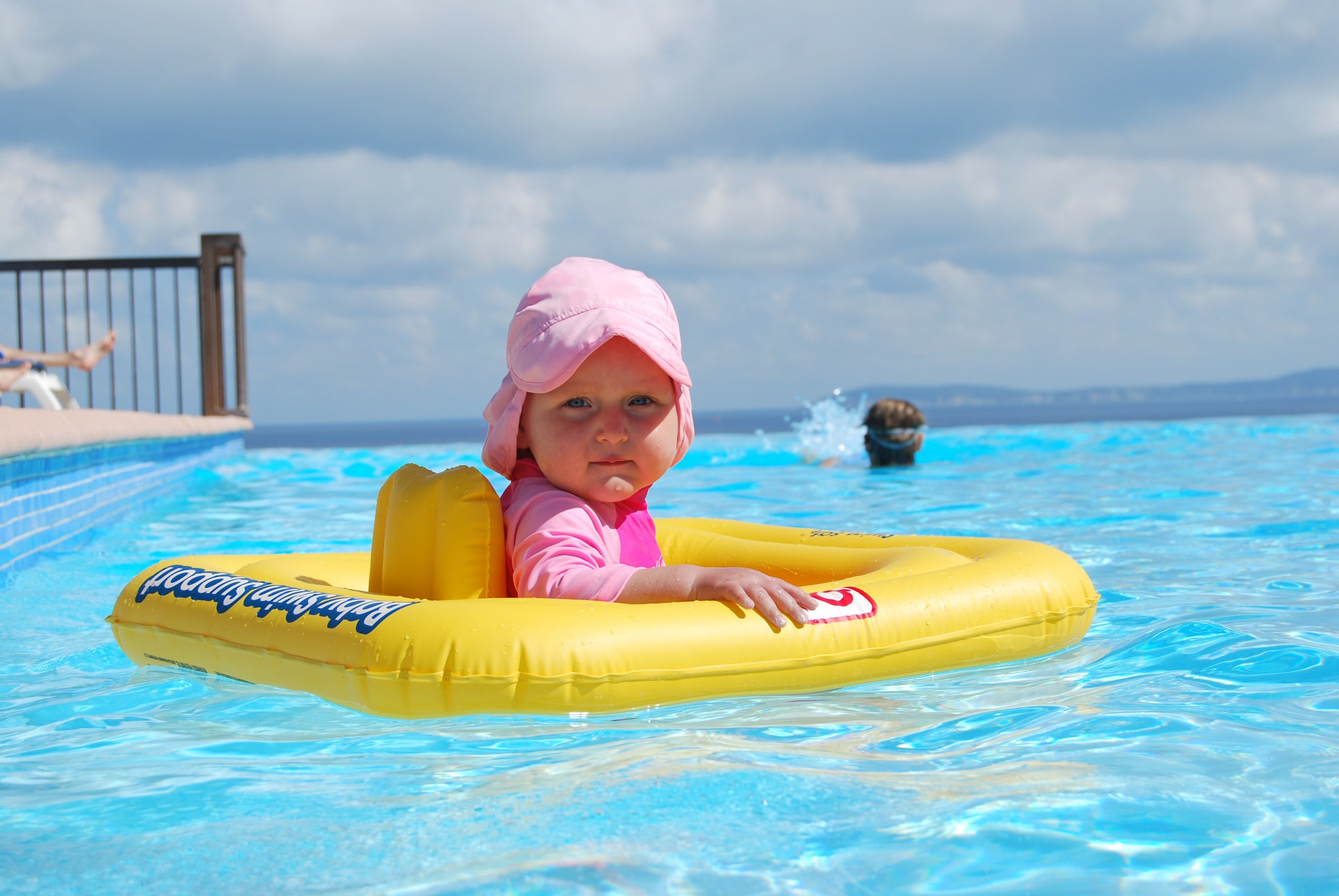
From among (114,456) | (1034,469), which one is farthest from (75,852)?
(1034,469)

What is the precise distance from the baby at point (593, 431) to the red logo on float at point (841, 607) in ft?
0.08

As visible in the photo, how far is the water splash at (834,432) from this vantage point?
12031 millimetres

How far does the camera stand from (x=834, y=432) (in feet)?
40.6

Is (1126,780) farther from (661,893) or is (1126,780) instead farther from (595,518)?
(595,518)

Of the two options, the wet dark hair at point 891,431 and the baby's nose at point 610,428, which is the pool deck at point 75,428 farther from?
the wet dark hair at point 891,431

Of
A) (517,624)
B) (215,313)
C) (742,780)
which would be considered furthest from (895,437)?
(742,780)

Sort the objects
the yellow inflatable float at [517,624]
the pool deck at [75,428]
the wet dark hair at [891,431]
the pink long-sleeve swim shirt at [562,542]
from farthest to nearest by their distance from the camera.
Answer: the wet dark hair at [891,431]
the pool deck at [75,428]
the pink long-sleeve swim shirt at [562,542]
the yellow inflatable float at [517,624]

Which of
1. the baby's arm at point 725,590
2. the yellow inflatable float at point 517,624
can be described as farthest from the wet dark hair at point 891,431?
the baby's arm at point 725,590

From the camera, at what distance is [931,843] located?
1.52 metres

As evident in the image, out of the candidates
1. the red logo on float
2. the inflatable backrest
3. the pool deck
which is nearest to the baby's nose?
the inflatable backrest

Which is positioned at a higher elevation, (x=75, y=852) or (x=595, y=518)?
(x=595, y=518)

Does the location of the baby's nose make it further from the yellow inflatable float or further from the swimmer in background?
the swimmer in background

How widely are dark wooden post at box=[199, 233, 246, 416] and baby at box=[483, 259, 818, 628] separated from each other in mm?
9251

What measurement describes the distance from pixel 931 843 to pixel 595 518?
1269 millimetres
